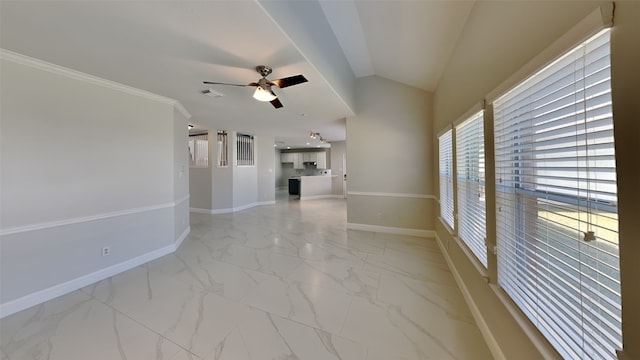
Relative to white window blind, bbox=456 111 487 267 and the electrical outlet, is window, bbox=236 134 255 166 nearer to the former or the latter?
the electrical outlet

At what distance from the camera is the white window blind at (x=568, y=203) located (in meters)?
0.76

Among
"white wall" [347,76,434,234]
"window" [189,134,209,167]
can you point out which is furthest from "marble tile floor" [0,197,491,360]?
"window" [189,134,209,167]

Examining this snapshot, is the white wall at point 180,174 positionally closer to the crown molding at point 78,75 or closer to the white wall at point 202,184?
the crown molding at point 78,75

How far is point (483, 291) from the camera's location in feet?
5.90

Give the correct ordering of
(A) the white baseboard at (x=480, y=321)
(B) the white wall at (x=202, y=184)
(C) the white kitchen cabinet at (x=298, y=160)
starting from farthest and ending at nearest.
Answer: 1. (C) the white kitchen cabinet at (x=298, y=160)
2. (B) the white wall at (x=202, y=184)
3. (A) the white baseboard at (x=480, y=321)

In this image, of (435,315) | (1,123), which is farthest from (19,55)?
(435,315)

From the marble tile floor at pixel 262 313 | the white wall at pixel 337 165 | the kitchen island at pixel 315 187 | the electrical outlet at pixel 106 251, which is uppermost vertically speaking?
the white wall at pixel 337 165

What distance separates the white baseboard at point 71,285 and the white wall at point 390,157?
359cm

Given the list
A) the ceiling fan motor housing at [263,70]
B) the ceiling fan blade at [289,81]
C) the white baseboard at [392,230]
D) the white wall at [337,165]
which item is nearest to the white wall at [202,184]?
the white baseboard at [392,230]

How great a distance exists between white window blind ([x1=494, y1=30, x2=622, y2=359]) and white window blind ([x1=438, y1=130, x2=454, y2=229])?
1698mm

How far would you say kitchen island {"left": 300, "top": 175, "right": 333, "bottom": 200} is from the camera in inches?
371

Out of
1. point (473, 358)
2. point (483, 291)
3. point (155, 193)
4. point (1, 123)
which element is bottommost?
point (473, 358)

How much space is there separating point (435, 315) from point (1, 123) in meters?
4.37

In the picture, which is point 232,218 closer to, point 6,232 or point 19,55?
point 6,232
